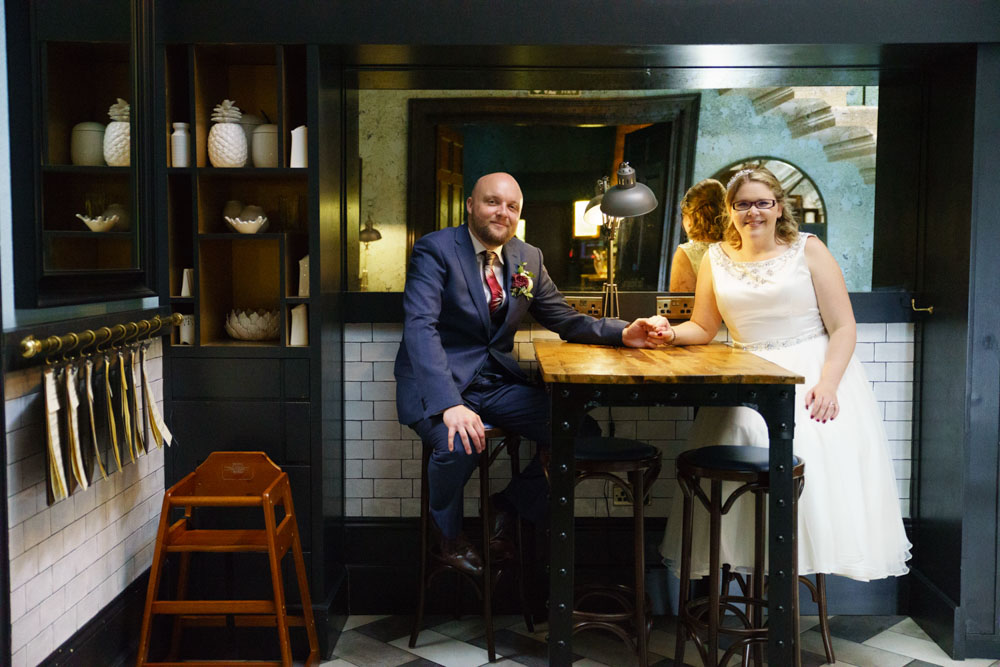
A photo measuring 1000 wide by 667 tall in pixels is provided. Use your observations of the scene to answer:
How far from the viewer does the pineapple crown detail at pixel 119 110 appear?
2.82m

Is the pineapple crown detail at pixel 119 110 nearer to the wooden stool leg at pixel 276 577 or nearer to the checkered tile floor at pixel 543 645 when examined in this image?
the wooden stool leg at pixel 276 577

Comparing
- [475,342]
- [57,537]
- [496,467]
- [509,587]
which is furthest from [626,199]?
[57,537]

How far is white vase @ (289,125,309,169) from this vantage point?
11.4ft

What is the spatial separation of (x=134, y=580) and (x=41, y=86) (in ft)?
6.00

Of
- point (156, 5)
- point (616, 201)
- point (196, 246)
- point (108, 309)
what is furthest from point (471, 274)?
point (156, 5)

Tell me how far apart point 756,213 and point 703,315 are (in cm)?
47

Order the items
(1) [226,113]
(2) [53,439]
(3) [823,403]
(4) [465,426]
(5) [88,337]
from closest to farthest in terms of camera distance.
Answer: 1. (2) [53,439]
2. (5) [88,337]
3. (4) [465,426]
4. (3) [823,403]
5. (1) [226,113]

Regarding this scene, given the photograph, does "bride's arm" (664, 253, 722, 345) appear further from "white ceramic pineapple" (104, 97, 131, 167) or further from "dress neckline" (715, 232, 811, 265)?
"white ceramic pineapple" (104, 97, 131, 167)

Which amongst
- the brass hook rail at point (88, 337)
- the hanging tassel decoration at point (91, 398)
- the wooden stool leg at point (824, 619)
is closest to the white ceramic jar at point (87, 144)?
the brass hook rail at point (88, 337)

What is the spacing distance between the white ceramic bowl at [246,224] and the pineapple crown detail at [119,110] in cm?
66

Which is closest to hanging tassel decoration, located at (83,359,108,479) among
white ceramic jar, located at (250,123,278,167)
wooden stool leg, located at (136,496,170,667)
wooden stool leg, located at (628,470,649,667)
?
wooden stool leg, located at (136,496,170,667)

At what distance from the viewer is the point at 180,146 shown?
3.43 metres

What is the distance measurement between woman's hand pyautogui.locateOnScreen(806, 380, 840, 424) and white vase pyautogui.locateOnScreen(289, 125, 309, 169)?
2150 mm

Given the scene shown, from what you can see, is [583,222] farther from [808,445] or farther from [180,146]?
[180,146]
